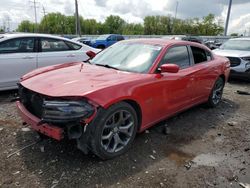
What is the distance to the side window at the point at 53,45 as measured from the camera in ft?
20.7

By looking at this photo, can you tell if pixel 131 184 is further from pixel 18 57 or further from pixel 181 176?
pixel 18 57

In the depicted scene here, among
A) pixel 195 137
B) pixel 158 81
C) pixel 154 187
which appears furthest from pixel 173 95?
pixel 154 187

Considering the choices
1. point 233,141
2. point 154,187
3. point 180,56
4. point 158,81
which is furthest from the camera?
point 180,56

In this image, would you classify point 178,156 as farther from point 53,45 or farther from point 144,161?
point 53,45

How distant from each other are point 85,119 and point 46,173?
2.66ft

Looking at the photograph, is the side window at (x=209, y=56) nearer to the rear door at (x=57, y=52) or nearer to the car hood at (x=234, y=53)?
the rear door at (x=57, y=52)

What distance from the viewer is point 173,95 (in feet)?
13.6

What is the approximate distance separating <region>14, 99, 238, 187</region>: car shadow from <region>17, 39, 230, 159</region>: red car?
7.9 inches

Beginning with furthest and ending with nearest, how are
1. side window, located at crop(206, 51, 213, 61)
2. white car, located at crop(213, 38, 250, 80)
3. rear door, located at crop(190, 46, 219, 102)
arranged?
white car, located at crop(213, 38, 250, 80), side window, located at crop(206, 51, 213, 61), rear door, located at crop(190, 46, 219, 102)

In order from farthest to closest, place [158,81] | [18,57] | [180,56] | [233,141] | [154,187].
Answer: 1. [18,57]
2. [180,56]
3. [233,141]
4. [158,81]
5. [154,187]

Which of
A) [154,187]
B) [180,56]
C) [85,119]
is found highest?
[180,56]

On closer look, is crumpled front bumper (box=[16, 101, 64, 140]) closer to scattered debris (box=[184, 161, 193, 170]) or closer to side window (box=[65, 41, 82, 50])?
scattered debris (box=[184, 161, 193, 170])

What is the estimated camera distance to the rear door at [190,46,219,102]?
4786mm

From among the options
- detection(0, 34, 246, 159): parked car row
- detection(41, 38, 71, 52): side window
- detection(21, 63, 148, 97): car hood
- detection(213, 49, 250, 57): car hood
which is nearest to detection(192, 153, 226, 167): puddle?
detection(0, 34, 246, 159): parked car row
